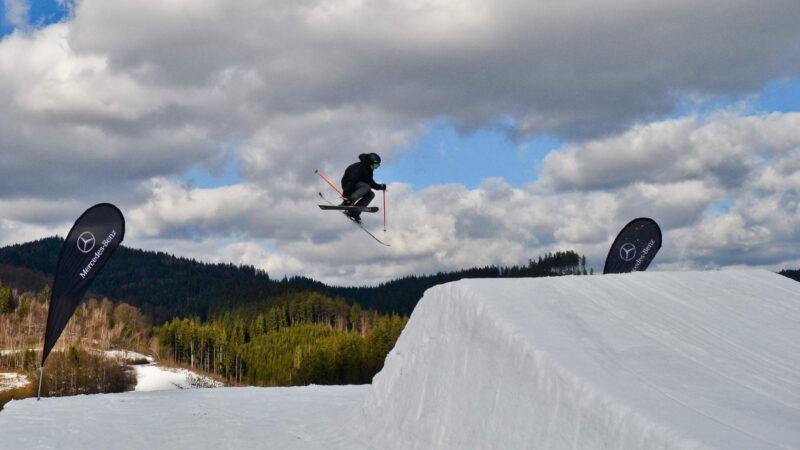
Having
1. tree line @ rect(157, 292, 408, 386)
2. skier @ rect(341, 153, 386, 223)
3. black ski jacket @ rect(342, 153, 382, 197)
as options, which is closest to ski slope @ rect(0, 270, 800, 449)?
skier @ rect(341, 153, 386, 223)

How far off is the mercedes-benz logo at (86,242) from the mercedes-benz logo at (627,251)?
51.8 feet

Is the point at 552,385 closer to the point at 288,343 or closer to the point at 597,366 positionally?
the point at 597,366

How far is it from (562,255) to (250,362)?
69.7m

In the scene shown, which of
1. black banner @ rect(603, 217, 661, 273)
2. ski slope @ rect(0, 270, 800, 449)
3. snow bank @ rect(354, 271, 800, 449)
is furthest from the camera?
black banner @ rect(603, 217, 661, 273)

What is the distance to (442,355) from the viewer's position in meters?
8.73

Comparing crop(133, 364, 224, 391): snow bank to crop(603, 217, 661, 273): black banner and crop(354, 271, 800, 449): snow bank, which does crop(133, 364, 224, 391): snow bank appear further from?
crop(354, 271, 800, 449): snow bank

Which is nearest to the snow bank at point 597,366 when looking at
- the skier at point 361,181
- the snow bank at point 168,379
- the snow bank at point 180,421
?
the snow bank at point 180,421

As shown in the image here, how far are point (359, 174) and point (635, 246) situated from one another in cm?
1014

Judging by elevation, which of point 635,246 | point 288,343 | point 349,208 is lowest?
point 288,343

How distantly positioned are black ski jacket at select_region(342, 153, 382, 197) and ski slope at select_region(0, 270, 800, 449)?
589 centimetres

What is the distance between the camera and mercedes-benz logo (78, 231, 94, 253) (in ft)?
46.3

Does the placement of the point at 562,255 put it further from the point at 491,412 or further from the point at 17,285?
the point at 17,285

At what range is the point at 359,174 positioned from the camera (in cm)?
1598

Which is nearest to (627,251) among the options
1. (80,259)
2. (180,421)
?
(180,421)
